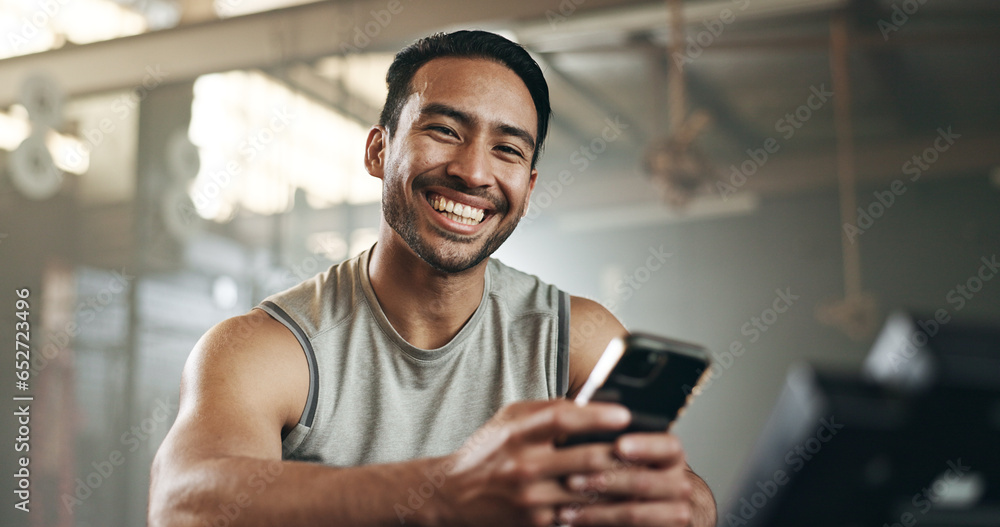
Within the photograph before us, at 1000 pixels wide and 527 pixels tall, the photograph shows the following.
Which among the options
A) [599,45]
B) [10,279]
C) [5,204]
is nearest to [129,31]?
[5,204]

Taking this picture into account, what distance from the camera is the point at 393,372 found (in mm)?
1155

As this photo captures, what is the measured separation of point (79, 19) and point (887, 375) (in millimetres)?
4019

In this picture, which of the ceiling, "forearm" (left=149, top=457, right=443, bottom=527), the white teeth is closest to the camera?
"forearm" (left=149, top=457, right=443, bottom=527)

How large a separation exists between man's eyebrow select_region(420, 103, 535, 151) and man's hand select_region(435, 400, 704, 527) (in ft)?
2.31

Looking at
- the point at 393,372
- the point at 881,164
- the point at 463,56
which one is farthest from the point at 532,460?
the point at 881,164

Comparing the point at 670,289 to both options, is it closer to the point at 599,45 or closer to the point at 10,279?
the point at 599,45

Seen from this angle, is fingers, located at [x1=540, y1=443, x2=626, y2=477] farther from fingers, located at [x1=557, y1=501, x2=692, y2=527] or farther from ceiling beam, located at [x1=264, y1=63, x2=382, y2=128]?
ceiling beam, located at [x1=264, y1=63, x2=382, y2=128]

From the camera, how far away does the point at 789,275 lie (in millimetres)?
4375

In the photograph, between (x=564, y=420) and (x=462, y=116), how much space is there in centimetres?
77

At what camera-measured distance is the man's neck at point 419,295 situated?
3.97 ft

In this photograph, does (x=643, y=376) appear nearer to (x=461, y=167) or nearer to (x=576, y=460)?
(x=576, y=460)

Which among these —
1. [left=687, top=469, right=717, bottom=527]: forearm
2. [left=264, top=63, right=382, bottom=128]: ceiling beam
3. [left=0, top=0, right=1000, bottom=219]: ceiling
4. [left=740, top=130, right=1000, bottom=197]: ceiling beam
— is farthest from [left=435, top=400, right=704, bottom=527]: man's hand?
[left=740, top=130, right=1000, bottom=197]: ceiling beam

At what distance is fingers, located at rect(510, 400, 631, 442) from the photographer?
1.83ft

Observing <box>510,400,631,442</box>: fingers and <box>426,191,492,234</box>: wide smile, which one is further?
<box>426,191,492,234</box>: wide smile
